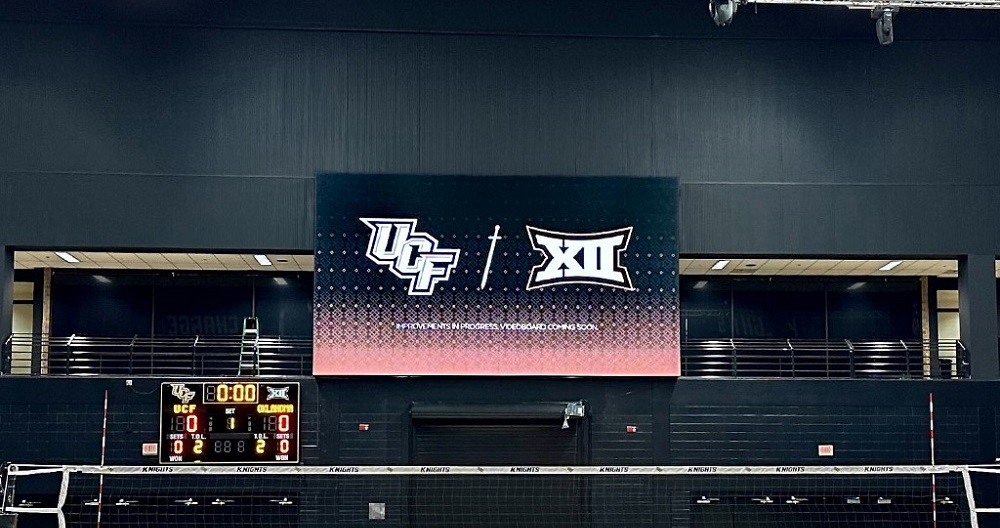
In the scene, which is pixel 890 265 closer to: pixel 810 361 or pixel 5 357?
pixel 810 361

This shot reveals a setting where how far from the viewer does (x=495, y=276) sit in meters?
20.5

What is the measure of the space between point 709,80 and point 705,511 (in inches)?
298

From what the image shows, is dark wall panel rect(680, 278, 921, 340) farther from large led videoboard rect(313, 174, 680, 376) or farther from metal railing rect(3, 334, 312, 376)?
metal railing rect(3, 334, 312, 376)

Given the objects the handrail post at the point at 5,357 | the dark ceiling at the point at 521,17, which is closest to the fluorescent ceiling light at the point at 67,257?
the handrail post at the point at 5,357

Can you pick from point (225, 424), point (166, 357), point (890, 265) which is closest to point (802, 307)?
point (890, 265)

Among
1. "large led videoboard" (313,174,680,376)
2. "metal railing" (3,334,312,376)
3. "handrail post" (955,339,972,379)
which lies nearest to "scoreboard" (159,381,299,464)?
"large led videoboard" (313,174,680,376)

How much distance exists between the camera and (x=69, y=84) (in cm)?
2069

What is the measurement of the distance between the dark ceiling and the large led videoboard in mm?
2797

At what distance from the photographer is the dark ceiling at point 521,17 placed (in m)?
20.9

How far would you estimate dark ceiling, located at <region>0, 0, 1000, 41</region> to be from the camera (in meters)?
20.9

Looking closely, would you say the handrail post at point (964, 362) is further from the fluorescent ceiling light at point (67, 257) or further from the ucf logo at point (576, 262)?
the fluorescent ceiling light at point (67, 257)

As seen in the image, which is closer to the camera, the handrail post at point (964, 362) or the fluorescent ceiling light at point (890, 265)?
the handrail post at point (964, 362)

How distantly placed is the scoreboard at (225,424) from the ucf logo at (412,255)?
9.36ft

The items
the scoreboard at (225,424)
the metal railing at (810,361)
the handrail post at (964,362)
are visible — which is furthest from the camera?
the metal railing at (810,361)
